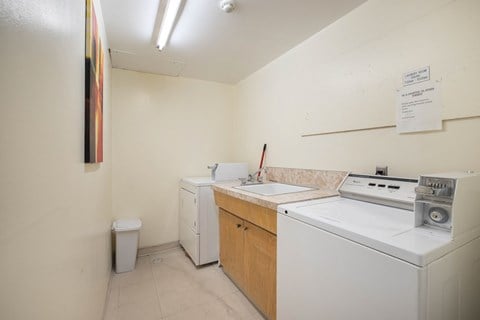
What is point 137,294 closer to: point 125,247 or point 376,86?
point 125,247

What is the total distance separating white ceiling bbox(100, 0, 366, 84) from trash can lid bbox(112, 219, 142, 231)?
6.10 feet

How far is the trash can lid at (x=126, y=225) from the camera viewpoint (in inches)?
94.5

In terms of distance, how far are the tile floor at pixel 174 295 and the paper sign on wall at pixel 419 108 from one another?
1737 mm

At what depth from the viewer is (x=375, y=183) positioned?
54.6 inches

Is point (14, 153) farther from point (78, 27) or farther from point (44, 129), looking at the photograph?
point (78, 27)

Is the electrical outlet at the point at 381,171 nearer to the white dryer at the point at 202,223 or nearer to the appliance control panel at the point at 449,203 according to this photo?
the appliance control panel at the point at 449,203

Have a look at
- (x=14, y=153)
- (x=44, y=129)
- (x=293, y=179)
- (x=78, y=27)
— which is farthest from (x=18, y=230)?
(x=293, y=179)

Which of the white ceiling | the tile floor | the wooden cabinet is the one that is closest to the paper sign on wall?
the white ceiling

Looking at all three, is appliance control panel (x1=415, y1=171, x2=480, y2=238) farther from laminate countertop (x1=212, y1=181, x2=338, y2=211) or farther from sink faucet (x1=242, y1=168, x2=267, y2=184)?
sink faucet (x1=242, y1=168, x2=267, y2=184)

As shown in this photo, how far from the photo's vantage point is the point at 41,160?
59 centimetres

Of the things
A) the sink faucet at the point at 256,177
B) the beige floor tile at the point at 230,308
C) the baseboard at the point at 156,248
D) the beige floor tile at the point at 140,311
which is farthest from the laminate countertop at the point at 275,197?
the baseboard at the point at 156,248

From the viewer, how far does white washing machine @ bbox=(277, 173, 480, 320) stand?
726mm

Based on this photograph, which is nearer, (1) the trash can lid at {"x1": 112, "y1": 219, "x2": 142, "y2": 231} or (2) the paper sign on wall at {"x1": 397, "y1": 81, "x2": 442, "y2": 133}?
(2) the paper sign on wall at {"x1": 397, "y1": 81, "x2": 442, "y2": 133}

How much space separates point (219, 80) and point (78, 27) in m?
2.33
